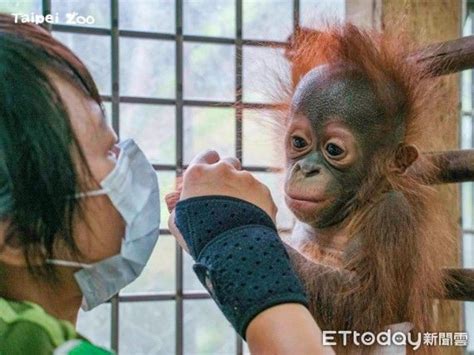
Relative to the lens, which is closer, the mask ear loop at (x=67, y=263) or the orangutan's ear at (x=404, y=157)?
the mask ear loop at (x=67, y=263)

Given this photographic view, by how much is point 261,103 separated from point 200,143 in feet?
0.41

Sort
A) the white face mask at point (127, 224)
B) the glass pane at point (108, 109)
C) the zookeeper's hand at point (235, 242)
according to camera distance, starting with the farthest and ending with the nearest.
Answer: the glass pane at point (108, 109) < the white face mask at point (127, 224) < the zookeeper's hand at point (235, 242)

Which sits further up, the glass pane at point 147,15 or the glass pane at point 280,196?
the glass pane at point 147,15

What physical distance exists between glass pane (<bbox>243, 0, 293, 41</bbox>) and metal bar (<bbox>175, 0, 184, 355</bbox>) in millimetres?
96

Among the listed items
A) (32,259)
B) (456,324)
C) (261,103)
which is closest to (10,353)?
(32,259)

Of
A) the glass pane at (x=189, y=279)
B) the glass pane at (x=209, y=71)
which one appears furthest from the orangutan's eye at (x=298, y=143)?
the glass pane at (x=189, y=279)

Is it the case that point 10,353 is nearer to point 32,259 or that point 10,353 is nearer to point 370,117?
point 32,259

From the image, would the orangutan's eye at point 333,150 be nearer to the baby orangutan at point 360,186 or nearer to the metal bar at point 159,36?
the baby orangutan at point 360,186

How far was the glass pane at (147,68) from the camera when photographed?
41.5 inches

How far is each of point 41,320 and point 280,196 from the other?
0.39m

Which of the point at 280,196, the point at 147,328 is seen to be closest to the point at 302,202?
the point at 280,196

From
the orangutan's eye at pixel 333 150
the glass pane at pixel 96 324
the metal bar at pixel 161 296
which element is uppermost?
the orangutan's eye at pixel 333 150

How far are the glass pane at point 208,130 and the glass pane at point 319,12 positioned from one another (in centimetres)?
18

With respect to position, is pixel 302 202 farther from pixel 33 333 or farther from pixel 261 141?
pixel 33 333
